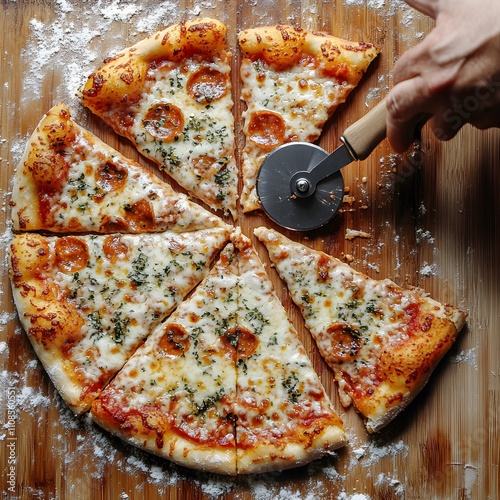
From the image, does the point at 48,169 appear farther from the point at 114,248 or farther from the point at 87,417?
the point at 87,417

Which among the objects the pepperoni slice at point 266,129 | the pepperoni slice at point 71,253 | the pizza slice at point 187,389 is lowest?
the pizza slice at point 187,389

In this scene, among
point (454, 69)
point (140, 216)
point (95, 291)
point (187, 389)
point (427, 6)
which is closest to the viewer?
point (454, 69)

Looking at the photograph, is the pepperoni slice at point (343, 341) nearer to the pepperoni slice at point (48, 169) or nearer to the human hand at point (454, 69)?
the human hand at point (454, 69)

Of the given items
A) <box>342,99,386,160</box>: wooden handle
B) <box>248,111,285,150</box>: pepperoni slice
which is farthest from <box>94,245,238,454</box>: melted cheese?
<box>342,99,386,160</box>: wooden handle

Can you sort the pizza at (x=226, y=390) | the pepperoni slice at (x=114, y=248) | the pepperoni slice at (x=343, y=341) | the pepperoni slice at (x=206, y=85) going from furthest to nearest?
the pepperoni slice at (x=206, y=85) < the pepperoni slice at (x=114, y=248) < the pepperoni slice at (x=343, y=341) < the pizza at (x=226, y=390)

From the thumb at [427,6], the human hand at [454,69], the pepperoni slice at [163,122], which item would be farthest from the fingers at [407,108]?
the pepperoni slice at [163,122]

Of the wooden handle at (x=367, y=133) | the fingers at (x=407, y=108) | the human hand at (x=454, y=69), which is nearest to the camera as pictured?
the human hand at (x=454, y=69)

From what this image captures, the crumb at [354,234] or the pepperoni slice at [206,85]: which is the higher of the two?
the pepperoni slice at [206,85]

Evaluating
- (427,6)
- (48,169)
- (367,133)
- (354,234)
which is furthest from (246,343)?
(427,6)
